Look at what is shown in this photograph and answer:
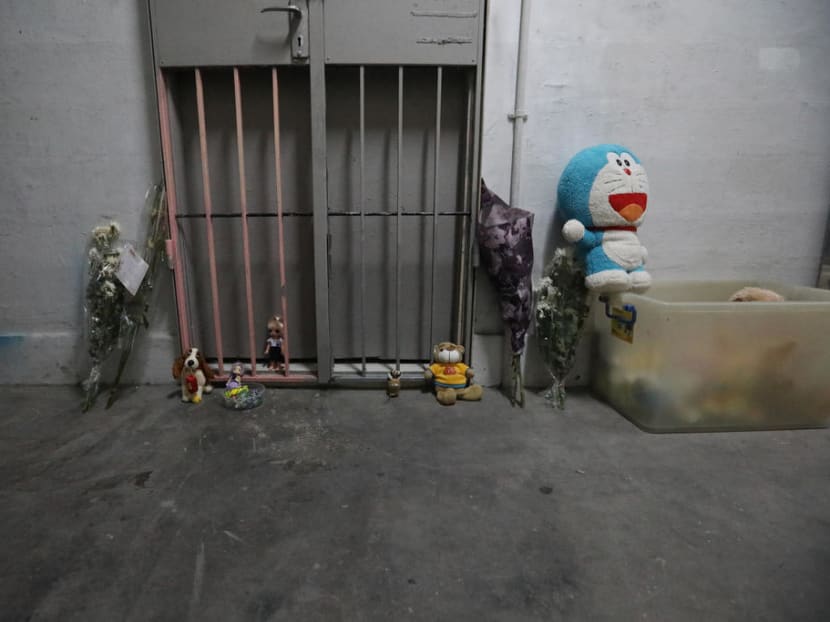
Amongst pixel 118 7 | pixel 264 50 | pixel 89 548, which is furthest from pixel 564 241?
pixel 118 7

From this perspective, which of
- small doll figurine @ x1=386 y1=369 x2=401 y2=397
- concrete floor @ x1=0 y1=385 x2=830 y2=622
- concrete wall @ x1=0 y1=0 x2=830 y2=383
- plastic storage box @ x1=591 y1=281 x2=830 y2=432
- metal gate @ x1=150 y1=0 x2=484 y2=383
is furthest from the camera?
small doll figurine @ x1=386 y1=369 x2=401 y2=397

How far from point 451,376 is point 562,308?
1.88ft

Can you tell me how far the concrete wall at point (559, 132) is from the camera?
6.46 feet

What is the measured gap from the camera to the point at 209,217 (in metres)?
2.04

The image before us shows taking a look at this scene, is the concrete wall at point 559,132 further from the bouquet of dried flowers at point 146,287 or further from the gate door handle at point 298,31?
the gate door handle at point 298,31

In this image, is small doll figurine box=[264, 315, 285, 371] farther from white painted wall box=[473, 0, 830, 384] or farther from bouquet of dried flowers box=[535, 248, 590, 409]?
bouquet of dried flowers box=[535, 248, 590, 409]

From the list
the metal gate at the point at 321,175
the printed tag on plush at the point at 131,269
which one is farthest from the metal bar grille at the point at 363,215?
the printed tag on plush at the point at 131,269

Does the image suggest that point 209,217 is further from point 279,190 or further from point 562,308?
point 562,308

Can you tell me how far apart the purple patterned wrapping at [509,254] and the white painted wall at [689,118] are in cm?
15

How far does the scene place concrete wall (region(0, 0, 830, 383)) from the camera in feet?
6.46

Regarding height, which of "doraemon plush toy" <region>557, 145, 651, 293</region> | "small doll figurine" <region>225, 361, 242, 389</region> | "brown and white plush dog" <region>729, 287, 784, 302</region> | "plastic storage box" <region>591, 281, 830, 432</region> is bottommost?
"small doll figurine" <region>225, 361, 242, 389</region>

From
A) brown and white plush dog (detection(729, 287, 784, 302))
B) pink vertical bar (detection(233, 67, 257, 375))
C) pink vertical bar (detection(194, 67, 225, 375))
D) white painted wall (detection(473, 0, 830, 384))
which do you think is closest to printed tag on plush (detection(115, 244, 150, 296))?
pink vertical bar (detection(194, 67, 225, 375))

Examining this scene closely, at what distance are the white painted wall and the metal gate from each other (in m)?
0.24

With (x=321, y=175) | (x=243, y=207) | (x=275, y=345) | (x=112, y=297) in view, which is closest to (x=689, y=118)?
(x=321, y=175)
